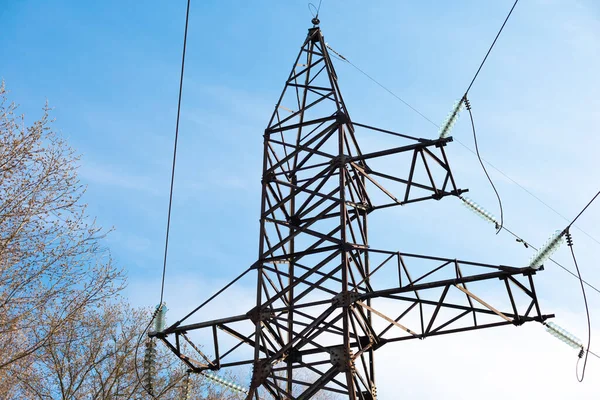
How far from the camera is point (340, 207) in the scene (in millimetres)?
11461

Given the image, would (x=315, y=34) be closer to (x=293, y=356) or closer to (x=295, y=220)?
(x=295, y=220)

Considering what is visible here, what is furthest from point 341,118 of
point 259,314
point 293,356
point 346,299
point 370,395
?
point 370,395

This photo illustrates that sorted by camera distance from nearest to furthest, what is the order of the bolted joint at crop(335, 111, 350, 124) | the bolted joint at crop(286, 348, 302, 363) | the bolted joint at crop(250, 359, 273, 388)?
the bolted joint at crop(250, 359, 273, 388), the bolted joint at crop(286, 348, 302, 363), the bolted joint at crop(335, 111, 350, 124)

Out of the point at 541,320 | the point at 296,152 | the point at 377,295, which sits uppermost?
the point at 296,152

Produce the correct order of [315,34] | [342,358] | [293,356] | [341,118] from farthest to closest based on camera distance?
1. [315,34]
2. [341,118]
3. [293,356]
4. [342,358]

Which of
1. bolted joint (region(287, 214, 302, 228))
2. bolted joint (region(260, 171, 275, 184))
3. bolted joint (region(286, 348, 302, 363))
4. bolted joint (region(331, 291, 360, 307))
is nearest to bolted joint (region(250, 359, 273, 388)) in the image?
bolted joint (region(286, 348, 302, 363))

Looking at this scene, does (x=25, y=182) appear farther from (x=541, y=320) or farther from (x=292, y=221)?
(x=541, y=320)

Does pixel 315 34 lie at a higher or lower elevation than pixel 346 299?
higher

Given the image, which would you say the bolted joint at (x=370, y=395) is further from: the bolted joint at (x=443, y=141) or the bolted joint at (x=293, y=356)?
the bolted joint at (x=443, y=141)

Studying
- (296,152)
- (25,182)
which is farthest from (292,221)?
(25,182)

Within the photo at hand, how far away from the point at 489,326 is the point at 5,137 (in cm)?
1205

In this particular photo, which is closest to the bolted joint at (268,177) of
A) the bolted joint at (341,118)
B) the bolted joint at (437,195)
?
the bolted joint at (341,118)

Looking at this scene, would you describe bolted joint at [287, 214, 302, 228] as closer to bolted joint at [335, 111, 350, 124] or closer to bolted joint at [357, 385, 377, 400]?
bolted joint at [335, 111, 350, 124]

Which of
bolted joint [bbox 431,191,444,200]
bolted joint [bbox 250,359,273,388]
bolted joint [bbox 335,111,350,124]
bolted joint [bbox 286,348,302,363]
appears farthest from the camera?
bolted joint [bbox 335,111,350,124]
